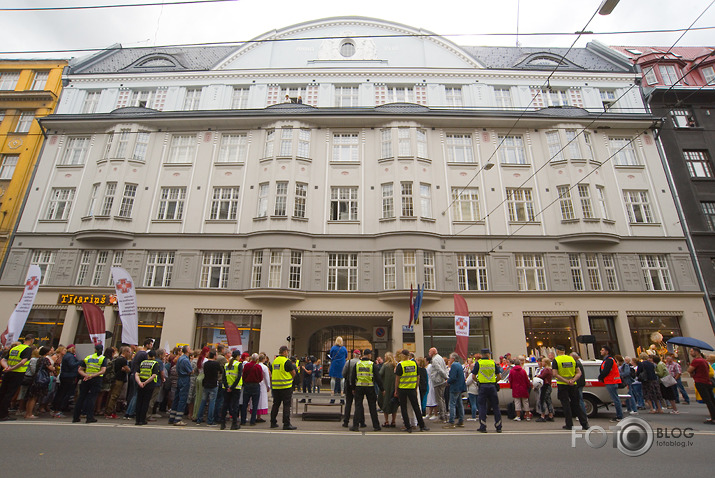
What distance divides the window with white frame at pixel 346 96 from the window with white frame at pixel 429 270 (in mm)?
11949

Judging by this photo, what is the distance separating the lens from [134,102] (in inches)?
1102

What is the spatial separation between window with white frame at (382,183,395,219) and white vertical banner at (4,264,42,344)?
55.0 feet

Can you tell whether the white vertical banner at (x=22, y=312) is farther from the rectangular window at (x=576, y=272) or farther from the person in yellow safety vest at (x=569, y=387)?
the rectangular window at (x=576, y=272)

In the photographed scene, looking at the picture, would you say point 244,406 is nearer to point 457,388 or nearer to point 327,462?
point 327,462

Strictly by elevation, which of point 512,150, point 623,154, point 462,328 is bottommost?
point 462,328

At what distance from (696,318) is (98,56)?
4458cm

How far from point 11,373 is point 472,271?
67.0 ft

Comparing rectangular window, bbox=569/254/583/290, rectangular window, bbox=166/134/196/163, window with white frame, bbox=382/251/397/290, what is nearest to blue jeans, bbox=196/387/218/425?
window with white frame, bbox=382/251/397/290

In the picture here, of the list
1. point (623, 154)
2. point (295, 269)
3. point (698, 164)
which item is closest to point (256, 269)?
point (295, 269)

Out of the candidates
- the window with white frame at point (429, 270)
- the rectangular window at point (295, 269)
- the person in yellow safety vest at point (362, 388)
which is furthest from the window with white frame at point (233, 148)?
the person in yellow safety vest at point (362, 388)

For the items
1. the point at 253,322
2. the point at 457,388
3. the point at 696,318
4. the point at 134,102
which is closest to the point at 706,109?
the point at 696,318

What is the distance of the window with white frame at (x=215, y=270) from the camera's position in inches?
904

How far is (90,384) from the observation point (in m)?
9.98

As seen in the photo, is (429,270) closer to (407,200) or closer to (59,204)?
(407,200)
